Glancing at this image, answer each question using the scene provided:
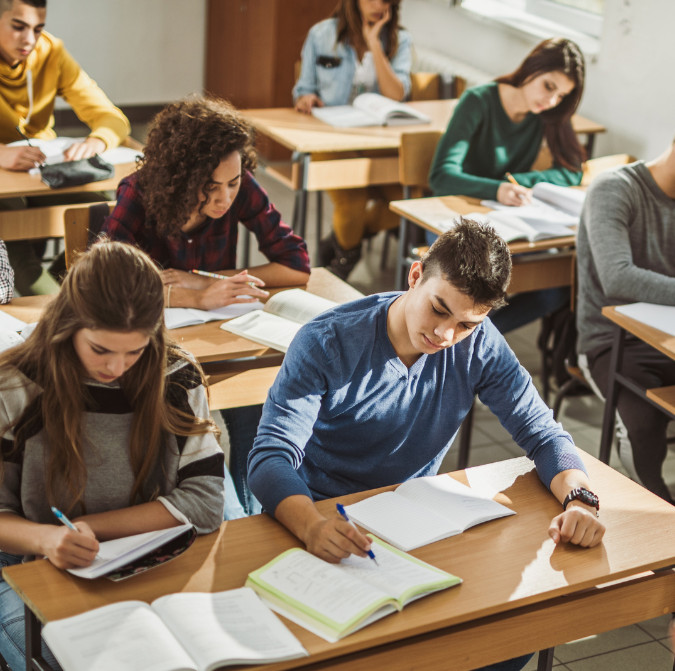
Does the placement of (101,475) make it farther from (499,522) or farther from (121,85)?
(121,85)

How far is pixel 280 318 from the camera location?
268cm

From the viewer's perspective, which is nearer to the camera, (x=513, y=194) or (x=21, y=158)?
(x=21, y=158)

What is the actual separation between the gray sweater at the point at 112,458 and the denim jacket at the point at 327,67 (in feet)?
10.5

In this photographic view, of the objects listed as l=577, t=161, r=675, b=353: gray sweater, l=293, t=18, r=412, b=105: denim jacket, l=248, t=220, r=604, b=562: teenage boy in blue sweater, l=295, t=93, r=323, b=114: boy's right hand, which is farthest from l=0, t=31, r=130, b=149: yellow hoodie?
l=248, t=220, r=604, b=562: teenage boy in blue sweater

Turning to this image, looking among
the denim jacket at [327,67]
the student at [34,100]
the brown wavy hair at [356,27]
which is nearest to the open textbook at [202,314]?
the student at [34,100]

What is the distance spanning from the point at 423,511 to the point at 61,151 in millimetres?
2380

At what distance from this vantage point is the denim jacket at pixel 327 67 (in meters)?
4.71

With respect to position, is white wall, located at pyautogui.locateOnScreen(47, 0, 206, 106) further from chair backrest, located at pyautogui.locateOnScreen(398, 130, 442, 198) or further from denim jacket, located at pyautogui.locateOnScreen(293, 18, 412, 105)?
chair backrest, located at pyautogui.locateOnScreen(398, 130, 442, 198)

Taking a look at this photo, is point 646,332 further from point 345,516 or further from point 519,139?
point 519,139

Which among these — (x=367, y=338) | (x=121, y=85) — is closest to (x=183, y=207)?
(x=367, y=338)

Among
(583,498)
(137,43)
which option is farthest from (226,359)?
(137,43)

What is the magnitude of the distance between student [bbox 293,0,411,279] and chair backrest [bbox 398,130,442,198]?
0.64 metres

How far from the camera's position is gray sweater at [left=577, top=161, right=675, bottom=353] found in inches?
120

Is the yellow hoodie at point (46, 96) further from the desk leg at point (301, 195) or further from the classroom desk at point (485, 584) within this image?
the classroom desk at point (485, 584)
